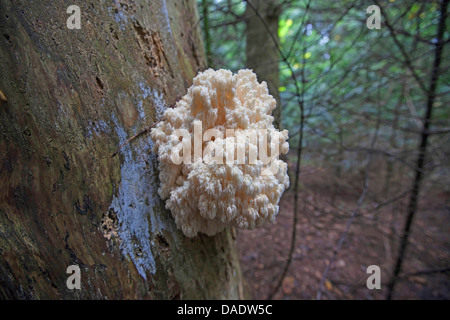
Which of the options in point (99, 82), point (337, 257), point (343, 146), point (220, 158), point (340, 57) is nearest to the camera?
point (220, 158)

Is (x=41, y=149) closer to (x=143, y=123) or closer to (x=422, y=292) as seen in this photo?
(x=143, y=123)

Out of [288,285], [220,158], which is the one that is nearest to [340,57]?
[220,158]

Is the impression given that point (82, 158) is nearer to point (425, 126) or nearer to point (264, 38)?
point (264, 38)

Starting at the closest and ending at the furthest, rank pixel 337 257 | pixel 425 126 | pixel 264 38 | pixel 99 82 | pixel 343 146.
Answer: pixel 99 82, pixel 343 146, pixel 425 126, pixel 264 38, pixel 337 257

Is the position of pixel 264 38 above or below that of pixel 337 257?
above
